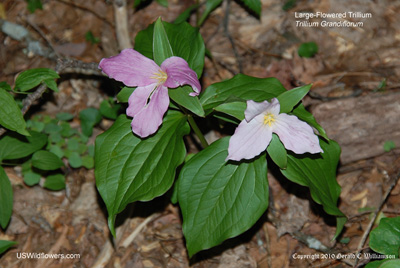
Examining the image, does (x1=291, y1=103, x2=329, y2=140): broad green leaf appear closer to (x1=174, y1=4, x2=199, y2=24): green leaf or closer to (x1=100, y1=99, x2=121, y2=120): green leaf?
(x1=100, y1=99, x2=121, y2=120): green leaf

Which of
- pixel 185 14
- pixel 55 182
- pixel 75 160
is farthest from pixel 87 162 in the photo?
pixel 185 14

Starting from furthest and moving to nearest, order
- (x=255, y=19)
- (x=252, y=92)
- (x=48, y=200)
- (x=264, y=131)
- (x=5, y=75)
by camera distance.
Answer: (x=255, y=19)
(x=5, y=75)
(x=48, y=200)
(x=252, y=92)
(x=264, y=131)

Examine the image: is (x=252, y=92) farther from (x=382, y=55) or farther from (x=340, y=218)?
(x=382, y=55)

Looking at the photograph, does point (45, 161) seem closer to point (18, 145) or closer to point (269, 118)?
point (18, 145)

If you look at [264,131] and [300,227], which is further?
[300,227]

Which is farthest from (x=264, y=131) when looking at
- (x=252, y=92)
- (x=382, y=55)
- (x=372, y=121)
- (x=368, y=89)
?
(x=382, y=55)

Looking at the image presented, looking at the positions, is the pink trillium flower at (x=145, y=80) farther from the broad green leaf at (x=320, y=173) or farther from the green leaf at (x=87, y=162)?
the green leaf at (x=87, y=162)

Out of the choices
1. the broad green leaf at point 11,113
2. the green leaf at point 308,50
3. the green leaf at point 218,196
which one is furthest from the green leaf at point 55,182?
the green leaf at point 308,50
